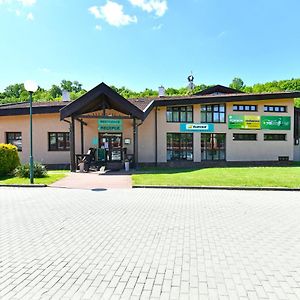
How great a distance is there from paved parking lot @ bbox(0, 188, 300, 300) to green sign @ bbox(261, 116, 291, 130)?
15.1 m

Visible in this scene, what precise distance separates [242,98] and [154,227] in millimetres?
17609

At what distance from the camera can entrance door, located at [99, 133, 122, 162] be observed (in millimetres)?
20047

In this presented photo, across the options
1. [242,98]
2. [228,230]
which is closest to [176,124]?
[242,98]

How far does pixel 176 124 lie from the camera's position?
2050cm

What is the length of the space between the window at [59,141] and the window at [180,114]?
8.51 meters

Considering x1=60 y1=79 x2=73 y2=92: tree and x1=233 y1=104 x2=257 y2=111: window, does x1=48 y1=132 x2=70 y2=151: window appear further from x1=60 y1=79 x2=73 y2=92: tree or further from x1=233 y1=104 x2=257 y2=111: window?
x1=60 y1=79 x2=73 y2=92: tree

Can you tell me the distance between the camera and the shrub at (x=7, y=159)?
13914 millimetres

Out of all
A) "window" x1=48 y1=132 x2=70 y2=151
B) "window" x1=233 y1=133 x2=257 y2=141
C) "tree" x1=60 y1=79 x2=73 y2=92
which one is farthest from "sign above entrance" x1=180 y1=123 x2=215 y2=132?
"tree" x1=60 y1=79 x2=73 y2=92

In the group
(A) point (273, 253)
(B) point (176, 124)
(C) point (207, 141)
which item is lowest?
(A) point (273, 253)

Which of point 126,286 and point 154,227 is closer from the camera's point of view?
point 126,286

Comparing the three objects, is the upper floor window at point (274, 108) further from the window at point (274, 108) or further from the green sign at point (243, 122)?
the green sign at point (243, 122)

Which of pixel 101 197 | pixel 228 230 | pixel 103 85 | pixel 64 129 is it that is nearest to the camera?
pixel 228 230

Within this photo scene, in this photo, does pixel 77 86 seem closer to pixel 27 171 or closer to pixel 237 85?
pixel 237 85

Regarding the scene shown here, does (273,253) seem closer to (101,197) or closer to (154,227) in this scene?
(154,227)
